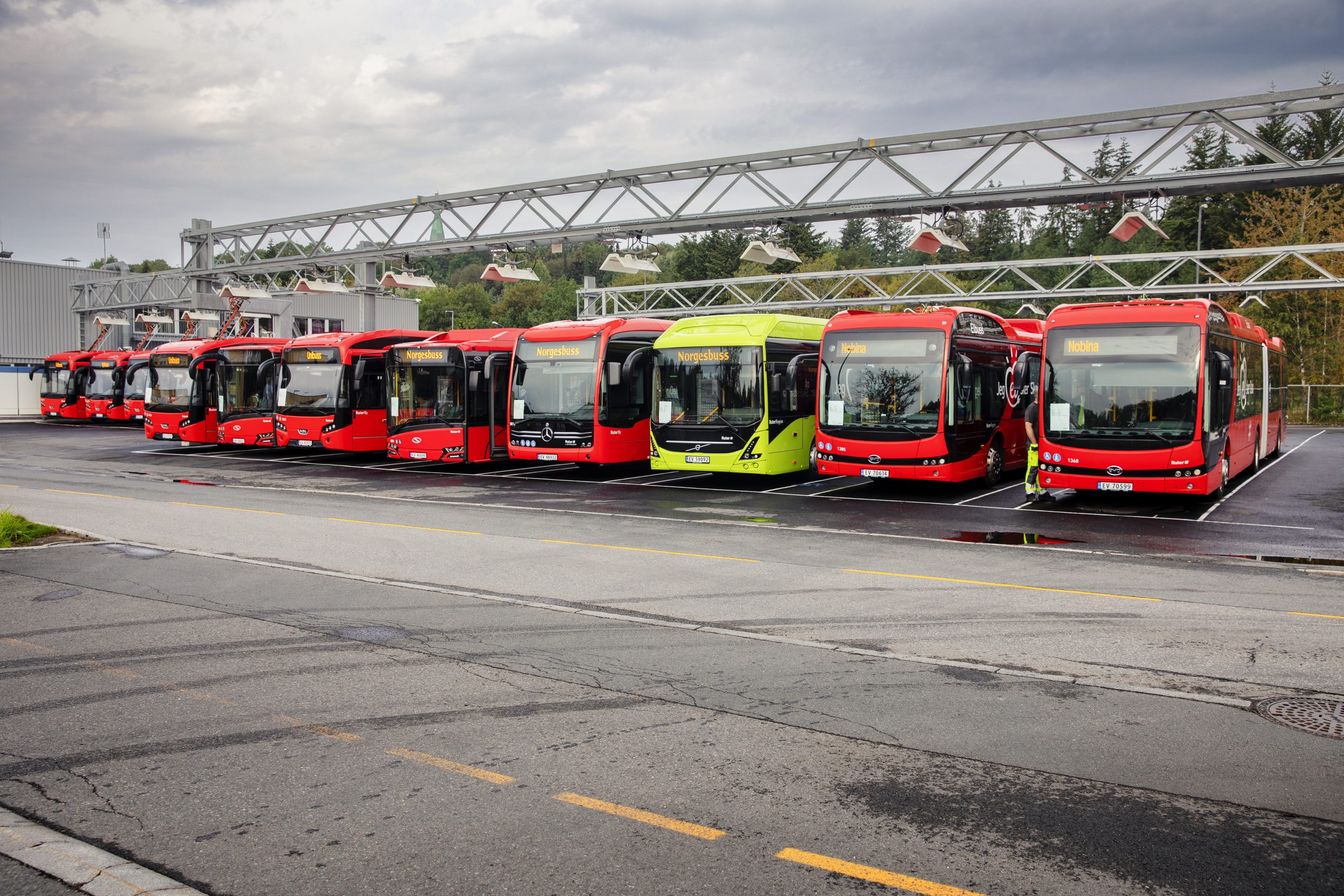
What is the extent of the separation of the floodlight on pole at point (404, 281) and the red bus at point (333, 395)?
299 centimetres

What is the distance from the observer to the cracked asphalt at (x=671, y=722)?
4.13 meters

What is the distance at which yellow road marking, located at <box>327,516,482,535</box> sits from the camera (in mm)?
13719

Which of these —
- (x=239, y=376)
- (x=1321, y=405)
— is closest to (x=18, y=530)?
(x=239, y=376)

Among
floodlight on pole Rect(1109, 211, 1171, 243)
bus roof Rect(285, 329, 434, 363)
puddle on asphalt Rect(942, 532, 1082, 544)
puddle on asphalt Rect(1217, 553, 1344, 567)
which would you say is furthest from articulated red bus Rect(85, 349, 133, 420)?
puddle on asphalt Rect(1217, 553, 1344, 567)

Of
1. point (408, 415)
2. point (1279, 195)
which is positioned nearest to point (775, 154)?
point (408, 415)

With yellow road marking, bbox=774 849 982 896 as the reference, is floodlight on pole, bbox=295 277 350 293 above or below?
above

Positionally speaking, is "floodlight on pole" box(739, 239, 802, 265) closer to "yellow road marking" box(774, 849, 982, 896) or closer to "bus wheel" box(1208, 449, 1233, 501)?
"bus wheel" box(1208, 449, 1233, 501)

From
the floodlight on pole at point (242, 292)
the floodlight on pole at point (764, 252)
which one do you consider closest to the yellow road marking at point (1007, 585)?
the floodlight on pole at point (764, 252)

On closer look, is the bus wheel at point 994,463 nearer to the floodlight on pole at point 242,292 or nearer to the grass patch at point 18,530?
the grass patch at point 18,530

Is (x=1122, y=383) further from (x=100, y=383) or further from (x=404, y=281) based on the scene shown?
(x=100, y=383)

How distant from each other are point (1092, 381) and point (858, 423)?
3858 mm

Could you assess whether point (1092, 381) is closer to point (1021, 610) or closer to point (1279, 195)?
point (1021, 610)

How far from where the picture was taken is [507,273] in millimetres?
27578

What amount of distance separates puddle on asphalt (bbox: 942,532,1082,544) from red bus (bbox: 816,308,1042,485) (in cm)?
356
